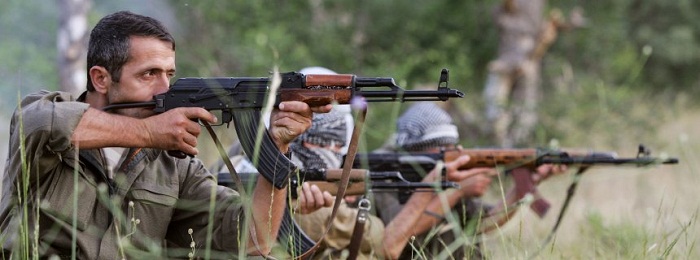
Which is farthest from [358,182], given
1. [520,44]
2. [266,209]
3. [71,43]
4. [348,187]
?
[520,44]

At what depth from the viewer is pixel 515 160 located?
6.69 meters

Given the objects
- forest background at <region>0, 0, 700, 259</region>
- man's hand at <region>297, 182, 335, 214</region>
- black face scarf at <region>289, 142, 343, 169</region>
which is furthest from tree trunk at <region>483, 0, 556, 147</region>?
man's hand at <region>297, 182, 335, 214</region>

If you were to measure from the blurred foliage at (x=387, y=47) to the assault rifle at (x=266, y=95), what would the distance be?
7.27 m

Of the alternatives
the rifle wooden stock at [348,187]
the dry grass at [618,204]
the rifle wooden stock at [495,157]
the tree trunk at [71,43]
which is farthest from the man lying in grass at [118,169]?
the tree trunk at [71,43]

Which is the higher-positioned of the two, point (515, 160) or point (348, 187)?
point (515, 160)

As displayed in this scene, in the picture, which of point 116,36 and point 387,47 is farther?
point 387,47

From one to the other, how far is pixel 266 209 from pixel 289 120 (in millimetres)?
370

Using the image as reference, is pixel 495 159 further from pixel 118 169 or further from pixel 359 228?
pixel 118 169

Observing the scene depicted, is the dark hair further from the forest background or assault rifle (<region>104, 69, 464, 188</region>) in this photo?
the forest background

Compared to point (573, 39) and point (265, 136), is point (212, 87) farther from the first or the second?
point (573, 39)

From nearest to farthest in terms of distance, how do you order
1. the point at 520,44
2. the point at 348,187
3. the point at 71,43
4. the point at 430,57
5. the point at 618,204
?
the point at 348,187 → the point at 618,204 → the point at 71,43 → the point at 430,57 → the point at 520,44

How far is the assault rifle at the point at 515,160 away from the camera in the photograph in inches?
242

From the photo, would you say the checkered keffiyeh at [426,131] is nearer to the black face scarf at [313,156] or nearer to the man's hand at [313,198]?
the black face scarf at [313,156]

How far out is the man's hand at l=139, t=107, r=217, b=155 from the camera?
364cm
